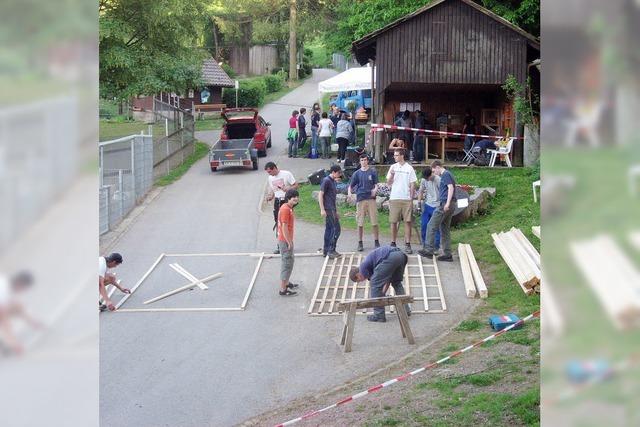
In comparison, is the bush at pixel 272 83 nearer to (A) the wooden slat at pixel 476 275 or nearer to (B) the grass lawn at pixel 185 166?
(B) the grass lawn at pixel 185 166

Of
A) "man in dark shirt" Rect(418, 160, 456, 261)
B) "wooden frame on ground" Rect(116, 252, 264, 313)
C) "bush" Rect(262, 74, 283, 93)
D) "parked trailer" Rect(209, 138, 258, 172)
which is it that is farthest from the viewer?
"bush" Rect(262, 74, 283, 93)

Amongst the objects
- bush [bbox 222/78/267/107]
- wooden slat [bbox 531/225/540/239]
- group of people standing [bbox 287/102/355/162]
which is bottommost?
wooden slat [bbox 531/225/540/239]

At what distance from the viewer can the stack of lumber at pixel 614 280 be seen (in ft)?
9.89

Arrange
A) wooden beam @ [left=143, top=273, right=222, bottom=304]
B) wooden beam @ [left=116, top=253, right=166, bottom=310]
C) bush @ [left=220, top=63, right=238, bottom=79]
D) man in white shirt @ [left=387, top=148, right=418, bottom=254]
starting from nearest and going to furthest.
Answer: wooden beam @ [left=116, top=253, right=166, bottom=310] → wooden beam @ [left=143, top=273, right=222, bottom=304] → man in white shirt @ [left=387, top=148, right=418, bottom=254] → bush @ [left=220, top=63, right=238, bottom=79]

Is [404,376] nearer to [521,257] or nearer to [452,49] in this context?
[521,257]

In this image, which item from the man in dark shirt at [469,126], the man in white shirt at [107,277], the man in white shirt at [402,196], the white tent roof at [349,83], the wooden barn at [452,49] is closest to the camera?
the man in white shirt at [107,277]

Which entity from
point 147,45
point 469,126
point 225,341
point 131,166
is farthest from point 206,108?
point 225,341

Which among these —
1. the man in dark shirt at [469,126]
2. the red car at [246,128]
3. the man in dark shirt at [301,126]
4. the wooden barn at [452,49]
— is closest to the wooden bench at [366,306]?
the wooden barn at [452,49]

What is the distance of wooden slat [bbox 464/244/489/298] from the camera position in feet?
42.0

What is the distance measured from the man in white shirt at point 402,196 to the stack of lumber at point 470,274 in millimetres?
1004

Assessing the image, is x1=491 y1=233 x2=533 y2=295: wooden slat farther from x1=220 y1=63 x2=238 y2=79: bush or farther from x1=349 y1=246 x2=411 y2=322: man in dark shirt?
x1=220 y1=63 x2=238 y2=79: bush

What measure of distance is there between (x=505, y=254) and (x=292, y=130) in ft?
46.9

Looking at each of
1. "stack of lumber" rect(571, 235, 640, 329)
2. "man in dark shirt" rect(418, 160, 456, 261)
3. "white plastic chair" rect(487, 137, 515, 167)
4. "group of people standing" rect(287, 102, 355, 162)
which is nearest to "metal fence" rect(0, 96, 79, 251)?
"stack of lumber" rect(571, 235, 640, 329)

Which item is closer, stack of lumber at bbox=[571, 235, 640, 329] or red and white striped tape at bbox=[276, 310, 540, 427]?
stack of lumber at bbox=[571, 235, 640, 329]
